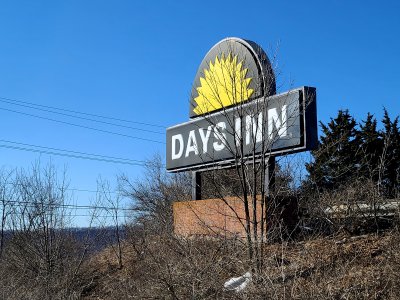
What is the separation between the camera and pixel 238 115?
10.5 meters

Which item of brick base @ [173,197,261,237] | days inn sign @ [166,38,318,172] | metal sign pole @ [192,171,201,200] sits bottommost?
brick base @ [173,197,261,237]

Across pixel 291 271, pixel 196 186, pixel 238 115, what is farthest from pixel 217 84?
pixel 291 271

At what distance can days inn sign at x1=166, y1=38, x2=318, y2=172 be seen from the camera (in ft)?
31.8

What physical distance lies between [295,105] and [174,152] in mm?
4713

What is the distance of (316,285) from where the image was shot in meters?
6.85

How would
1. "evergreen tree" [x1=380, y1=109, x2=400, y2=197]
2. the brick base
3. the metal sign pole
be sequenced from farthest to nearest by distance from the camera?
"evergreen tree" [x1=380, y1=109, x2=400, y2=197] < the metal sign pole < the brick base

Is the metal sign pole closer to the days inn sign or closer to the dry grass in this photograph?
the days inn sign

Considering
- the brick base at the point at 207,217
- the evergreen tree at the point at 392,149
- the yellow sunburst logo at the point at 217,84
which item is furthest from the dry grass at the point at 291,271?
the evergreen tree at the point at 392,149

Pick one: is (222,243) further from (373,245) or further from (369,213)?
(369,213)

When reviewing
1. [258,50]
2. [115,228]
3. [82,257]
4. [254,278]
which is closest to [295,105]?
[258,50]

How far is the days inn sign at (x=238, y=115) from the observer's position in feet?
31.8

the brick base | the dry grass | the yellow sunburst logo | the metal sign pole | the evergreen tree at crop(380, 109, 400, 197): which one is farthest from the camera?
the evergreen tree at crop(380, 109, 400, 197)

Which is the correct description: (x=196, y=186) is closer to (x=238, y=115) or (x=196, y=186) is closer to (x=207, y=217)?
(x=207, y=217)

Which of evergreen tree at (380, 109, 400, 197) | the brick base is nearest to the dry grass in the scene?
the brick base
